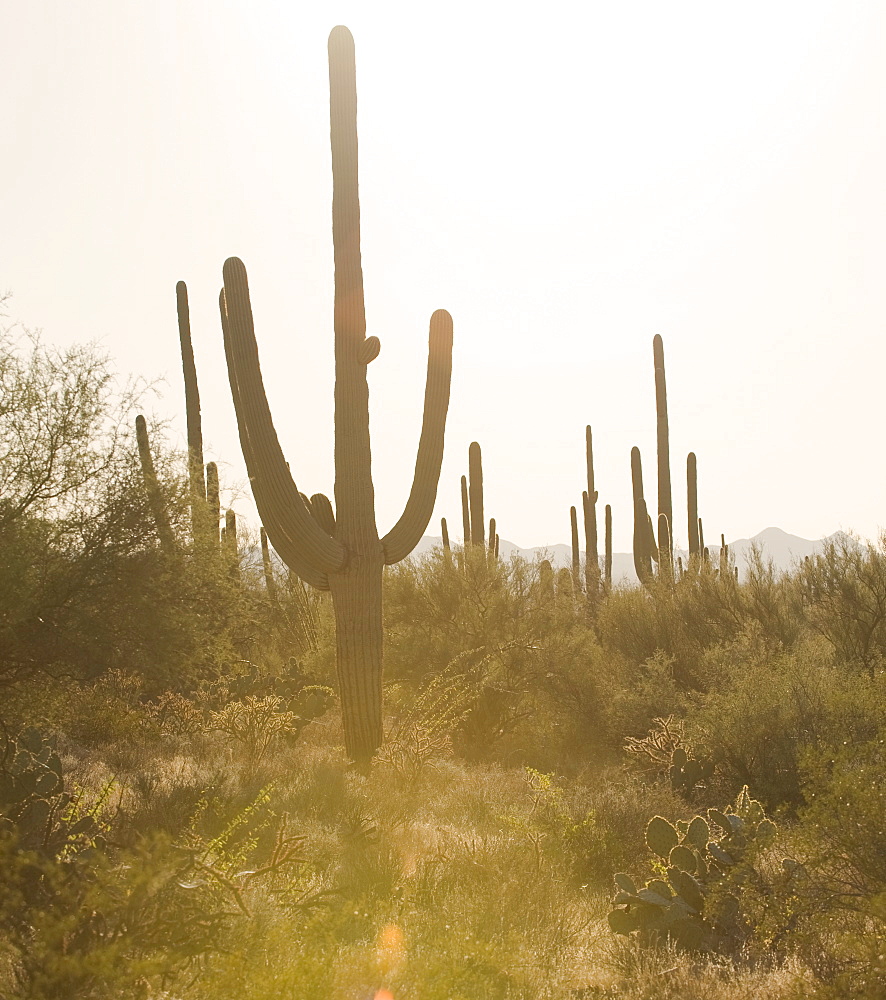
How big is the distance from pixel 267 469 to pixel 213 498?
4112 mm

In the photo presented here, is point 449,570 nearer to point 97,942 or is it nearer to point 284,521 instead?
point 284,521

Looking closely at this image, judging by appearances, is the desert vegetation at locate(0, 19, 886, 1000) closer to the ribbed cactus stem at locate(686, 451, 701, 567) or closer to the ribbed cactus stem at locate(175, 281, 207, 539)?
the ribbed cactus stem at locate(175, 281, 207, 539)

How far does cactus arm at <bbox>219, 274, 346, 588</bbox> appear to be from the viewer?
10.5 metres

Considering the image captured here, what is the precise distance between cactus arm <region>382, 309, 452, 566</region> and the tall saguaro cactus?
0.08 feet

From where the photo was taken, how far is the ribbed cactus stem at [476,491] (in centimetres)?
2459

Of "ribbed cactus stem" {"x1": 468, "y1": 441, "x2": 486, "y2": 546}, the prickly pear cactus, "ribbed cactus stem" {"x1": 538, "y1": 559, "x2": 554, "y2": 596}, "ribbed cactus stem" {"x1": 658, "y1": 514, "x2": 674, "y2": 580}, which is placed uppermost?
"ribbed cactus stem" {"x1": 468, "y1": 441, "x2": 486, "y2": 546}

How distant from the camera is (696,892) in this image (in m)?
5.73

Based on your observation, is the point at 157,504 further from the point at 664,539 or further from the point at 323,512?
the point at 664,539

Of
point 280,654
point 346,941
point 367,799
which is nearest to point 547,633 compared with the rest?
point 280,654

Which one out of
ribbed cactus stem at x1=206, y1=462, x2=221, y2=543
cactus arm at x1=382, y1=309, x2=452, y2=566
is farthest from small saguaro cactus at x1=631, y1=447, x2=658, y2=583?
ribbed cactus stem at x1=206, y1=462, x2=221, y2=543

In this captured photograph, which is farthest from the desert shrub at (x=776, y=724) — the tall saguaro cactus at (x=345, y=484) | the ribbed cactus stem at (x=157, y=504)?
the ribbed cactus stem at (x=157, y=504)

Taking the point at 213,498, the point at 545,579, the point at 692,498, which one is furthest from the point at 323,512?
the point at 692,498

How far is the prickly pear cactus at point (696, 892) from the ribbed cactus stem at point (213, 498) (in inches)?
297

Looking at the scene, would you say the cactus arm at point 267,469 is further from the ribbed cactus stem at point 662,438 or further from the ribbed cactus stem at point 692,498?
the ribbed cactus stem at point 692,498
